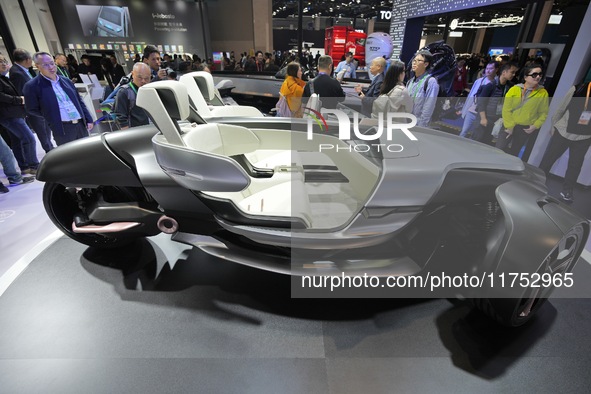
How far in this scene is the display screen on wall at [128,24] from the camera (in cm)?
1197

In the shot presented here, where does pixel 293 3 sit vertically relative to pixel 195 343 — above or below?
above

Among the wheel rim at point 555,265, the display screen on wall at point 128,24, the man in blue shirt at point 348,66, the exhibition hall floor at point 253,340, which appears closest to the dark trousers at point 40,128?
the exhibition hall floor at point 253,340

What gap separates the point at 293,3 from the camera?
1955 cm

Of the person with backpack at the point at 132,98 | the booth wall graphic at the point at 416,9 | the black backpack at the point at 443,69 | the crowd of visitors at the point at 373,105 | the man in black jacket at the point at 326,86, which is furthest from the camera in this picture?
the booth wall graphic at the point at 416,9

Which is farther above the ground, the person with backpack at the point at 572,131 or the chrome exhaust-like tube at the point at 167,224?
the person with backpack at the point at 572,131

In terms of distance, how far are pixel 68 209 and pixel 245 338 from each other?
1.73m

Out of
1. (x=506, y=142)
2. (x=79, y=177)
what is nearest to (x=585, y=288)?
(x=506, y=142)

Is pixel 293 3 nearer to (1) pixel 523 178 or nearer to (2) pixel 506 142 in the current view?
(2) pixel 506 142

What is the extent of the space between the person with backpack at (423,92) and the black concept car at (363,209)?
160 cm

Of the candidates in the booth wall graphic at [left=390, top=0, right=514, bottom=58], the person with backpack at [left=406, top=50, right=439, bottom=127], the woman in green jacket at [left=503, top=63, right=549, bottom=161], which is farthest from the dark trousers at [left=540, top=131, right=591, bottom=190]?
the booth wall graphic at [left=390, top=0, right=514, bottom=58]

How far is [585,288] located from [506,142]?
217cm

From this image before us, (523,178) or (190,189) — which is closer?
(523,178)

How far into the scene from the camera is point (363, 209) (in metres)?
1.52

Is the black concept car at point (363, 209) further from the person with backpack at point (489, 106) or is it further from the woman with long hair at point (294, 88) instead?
the person with backpack at point (489, 106)
